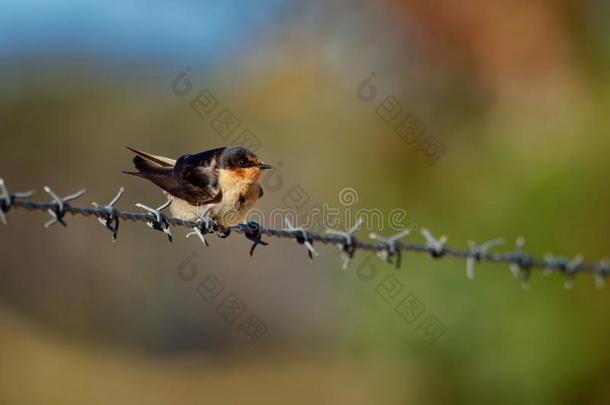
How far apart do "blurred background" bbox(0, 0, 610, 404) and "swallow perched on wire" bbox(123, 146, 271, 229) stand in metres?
4.56

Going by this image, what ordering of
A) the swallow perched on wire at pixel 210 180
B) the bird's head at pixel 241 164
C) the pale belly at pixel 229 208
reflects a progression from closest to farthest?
the pale belly at pixel 229 208
the swallow perched on wire at pixel 210 180
the bird's head at pixel 241 164

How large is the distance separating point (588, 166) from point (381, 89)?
6.12m

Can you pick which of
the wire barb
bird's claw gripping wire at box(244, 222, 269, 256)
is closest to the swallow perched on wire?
bird's claw gripping wire at box(244, 222, 269, 256)

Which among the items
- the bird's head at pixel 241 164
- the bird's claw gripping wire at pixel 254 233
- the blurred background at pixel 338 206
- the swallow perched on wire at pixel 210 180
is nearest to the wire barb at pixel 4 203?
the bird's claw gripping wire at pixel 254 233

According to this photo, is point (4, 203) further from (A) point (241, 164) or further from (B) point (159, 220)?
(A) point (241, 164)

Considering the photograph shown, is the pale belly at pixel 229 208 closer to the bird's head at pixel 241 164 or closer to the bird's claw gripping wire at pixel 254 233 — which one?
the bird's head at pixel 241 164

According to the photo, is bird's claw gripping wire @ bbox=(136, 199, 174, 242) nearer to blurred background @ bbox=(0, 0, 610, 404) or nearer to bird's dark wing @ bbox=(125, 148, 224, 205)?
bird's dark wing @ bbox=(125, 148, 224, 205)

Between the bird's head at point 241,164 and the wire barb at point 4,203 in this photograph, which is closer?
the wire barb at point 4,203

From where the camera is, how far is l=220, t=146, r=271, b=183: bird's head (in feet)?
18.7

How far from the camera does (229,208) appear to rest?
544 centimetres

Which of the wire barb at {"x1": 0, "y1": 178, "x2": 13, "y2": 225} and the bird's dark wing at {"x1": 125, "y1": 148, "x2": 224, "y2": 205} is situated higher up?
the bird's dark wing at {"x1": 125, "y1": 148, "x2": 224, "y2": 205}

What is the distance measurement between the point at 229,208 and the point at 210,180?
1.14 feet

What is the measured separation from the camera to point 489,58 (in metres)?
15.7

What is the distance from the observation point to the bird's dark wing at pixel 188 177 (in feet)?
18.4
